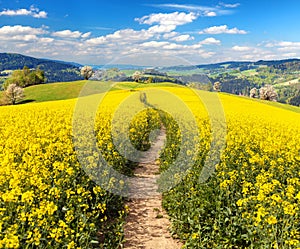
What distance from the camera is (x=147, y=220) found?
9.41 m

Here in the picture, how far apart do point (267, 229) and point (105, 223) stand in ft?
14.6

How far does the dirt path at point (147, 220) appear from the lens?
26.2ft

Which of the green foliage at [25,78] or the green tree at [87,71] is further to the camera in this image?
the green tree at [87,71]

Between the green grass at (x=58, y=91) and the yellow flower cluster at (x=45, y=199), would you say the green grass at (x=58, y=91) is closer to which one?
the green grass at (x=58, y=91)

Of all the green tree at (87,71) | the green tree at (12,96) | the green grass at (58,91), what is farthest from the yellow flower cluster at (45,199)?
the green tree at (87,71)

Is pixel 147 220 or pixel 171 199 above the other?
pixel 171 199

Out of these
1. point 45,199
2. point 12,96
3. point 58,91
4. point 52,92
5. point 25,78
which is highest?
point 25,78

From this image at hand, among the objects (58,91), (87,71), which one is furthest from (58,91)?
(87,71)

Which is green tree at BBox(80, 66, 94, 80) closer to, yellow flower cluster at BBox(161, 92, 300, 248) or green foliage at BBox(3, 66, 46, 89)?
green foliage at BBox(3, 66, 46, 89)

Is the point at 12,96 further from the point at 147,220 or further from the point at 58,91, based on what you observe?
the point at 147,220

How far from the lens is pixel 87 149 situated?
10.0m

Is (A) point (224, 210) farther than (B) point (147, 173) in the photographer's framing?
No

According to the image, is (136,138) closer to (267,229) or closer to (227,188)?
(227,188)

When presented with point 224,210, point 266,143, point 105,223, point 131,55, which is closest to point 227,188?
point 224,210
